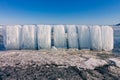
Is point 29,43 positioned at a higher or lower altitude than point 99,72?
higher

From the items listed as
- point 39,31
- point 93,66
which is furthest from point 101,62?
point 39,31

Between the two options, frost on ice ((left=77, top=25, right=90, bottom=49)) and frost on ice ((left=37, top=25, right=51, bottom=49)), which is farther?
frost on ice ((left=77, top=25, right=90, bottom=49))

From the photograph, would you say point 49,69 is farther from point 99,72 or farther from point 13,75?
point 99,72

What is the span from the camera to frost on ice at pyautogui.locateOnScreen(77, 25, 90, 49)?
820cm

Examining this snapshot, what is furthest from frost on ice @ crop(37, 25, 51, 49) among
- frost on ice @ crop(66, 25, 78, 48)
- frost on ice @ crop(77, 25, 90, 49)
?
frost on ice @ crop(77, 25, 90, 49)

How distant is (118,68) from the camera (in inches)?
213

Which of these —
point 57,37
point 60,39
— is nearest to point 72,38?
point 60,39

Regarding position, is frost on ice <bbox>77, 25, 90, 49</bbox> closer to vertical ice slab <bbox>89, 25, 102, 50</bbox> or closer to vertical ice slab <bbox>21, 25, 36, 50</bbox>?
vertical ice slab <bbox>89, 25, 102, 50</bbox>

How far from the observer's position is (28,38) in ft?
26.1

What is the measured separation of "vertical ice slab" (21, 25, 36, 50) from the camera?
314 inches

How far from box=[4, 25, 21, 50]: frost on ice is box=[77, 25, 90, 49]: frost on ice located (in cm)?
313

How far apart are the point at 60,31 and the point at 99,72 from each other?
3.64 meters

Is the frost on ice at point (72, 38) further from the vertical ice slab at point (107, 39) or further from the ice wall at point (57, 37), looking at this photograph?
the vertical ice slab at point (107, 39)

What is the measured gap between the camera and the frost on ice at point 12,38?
7980 mm
